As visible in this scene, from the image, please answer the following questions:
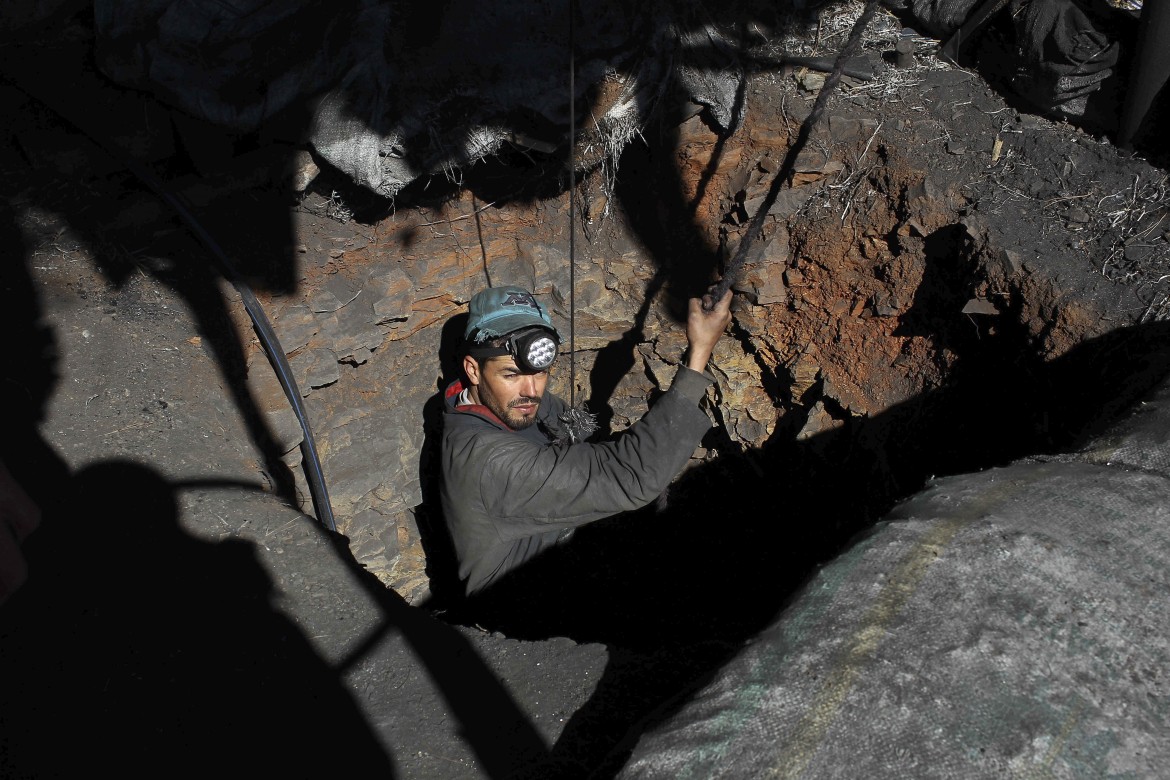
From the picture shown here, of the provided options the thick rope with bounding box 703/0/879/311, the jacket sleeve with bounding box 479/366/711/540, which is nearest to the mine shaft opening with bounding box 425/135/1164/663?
the thick rope with bounding box 703/0/879/311

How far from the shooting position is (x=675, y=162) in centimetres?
454

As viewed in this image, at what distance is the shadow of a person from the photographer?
2.22m

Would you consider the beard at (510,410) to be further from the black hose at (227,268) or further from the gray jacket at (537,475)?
the black hose at (227,268)

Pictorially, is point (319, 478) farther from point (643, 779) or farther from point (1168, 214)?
point (1168, 214)

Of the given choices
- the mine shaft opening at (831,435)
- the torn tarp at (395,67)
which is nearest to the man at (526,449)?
the mine shaft opening at (831,435)

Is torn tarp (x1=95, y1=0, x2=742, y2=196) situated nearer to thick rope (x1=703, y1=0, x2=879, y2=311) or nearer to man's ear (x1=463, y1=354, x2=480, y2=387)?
thick rope (x1=703, y1=0, x2=879, y2=311)

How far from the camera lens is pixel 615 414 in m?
5.30

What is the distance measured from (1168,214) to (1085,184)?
352 mm

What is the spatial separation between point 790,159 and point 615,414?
1952 mm

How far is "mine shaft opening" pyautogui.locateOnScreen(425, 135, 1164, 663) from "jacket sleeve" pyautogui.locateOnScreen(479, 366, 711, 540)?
584mm

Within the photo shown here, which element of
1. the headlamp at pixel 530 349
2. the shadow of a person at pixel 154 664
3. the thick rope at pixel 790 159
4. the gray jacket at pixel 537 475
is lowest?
the shadow of a person at pixel 154 664

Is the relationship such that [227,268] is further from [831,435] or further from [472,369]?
[831,435]

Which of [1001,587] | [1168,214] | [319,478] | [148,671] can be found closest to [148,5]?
[319,478]

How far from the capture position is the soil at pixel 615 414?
7.72 ft
